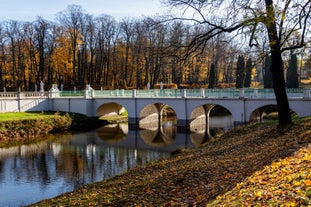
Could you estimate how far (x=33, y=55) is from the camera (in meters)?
53.4

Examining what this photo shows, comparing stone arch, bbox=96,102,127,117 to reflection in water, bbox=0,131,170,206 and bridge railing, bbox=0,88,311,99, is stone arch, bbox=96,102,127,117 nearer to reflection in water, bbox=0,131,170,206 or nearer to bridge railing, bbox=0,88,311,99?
bridge railing, bbox=0,88,311,99

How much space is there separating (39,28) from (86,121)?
2165 cm

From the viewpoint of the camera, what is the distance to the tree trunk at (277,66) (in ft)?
42.2

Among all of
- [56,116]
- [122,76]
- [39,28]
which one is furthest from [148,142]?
[39,28]

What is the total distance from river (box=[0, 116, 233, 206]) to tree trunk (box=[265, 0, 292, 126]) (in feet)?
29.3

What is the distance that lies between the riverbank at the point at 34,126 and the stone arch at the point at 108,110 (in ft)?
7.45

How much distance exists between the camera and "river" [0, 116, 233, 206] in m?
16.0

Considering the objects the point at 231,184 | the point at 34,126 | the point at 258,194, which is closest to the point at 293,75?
the point at 34,126

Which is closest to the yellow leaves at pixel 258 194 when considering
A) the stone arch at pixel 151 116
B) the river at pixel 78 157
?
the river at pixel 78 157

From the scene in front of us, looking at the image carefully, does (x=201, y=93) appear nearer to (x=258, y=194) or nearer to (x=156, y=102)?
(x=156, y=102)

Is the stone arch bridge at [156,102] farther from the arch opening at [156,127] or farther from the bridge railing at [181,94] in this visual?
the arch opening at [156,127]

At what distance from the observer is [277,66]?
14742 millimetres

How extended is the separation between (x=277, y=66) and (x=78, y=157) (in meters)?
14.3

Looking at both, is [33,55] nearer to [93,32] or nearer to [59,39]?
[59,39]
